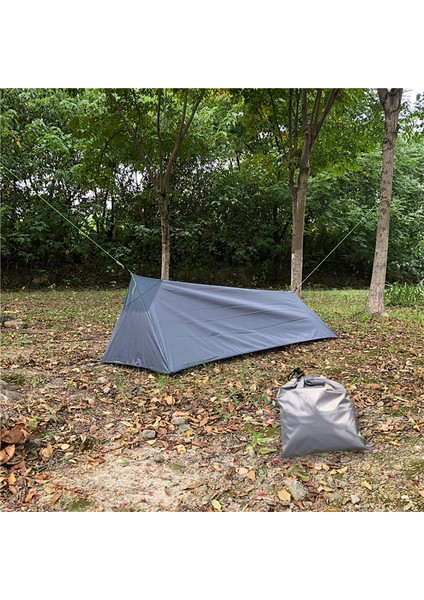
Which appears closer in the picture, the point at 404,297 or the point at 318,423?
the point at 318,423

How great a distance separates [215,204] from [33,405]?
896 centimetres

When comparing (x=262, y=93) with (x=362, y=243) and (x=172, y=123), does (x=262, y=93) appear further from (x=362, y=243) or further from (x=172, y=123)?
(x=362, y=243)

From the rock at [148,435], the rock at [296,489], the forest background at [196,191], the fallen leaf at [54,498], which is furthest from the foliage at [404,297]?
the fallen leaf at [54,498]

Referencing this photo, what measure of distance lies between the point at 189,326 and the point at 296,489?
85.7 inches

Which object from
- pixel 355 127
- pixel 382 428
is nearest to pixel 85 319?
pixel 382 428

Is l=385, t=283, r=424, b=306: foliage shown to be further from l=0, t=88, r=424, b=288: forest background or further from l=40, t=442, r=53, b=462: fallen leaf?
l=40, t=442, r=53, b=462: fallen leaf

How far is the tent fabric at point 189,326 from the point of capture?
4.01 meters

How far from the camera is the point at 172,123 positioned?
8.25 metres

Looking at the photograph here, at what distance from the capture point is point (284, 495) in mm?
2203

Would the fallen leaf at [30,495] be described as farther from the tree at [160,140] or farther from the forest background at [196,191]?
the forest background at [196,191]

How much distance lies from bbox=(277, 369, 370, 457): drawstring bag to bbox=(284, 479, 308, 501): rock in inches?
10.4

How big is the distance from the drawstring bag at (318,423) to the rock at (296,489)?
0.26 m

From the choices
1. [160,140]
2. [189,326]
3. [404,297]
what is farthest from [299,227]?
[189,326]

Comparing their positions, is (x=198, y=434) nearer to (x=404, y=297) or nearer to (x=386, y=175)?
(x=386, y=175)
